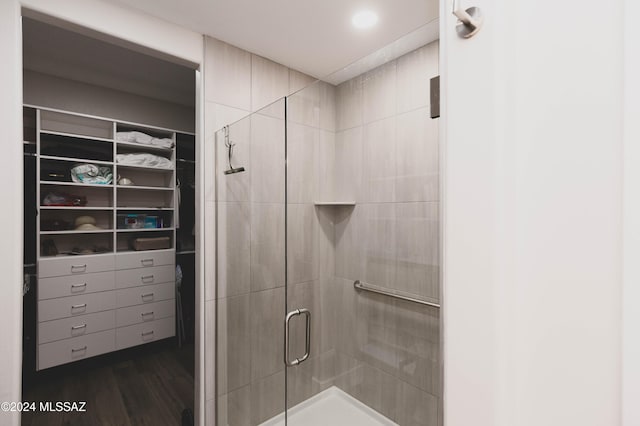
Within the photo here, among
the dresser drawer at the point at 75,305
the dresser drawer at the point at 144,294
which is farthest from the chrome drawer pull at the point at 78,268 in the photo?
the dresser drawer at the point at 144,294

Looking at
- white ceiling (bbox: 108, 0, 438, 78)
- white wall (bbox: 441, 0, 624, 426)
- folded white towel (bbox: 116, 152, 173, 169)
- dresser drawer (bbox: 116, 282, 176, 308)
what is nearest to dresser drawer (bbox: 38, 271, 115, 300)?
dresser drawer (bbox: 116, 282, 176, 308)

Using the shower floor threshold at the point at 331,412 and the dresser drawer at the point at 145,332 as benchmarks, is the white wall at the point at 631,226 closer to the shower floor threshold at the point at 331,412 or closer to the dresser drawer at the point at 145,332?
the shower floor threshold at the point at 331,412

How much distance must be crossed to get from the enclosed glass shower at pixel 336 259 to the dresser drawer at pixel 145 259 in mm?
1851

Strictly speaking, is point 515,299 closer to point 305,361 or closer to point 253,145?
point 305,361

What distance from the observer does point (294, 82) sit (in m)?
2.09

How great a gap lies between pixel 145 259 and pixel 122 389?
1.13 m

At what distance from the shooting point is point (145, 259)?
2.99 meters

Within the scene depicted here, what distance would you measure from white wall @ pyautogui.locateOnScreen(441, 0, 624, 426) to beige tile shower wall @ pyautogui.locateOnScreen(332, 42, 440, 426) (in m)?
0.40

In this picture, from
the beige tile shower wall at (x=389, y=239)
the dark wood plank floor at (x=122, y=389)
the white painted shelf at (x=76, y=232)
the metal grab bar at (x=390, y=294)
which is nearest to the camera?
the beige tile shower wall at (x=389, y=239)

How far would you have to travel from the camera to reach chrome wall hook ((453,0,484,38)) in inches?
21.7

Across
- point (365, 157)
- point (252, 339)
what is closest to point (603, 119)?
point (365, 157)

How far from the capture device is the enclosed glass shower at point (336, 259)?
118cm

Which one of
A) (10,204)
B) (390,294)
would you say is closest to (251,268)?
(390,294)

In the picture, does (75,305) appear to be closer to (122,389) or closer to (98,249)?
(98,249)
